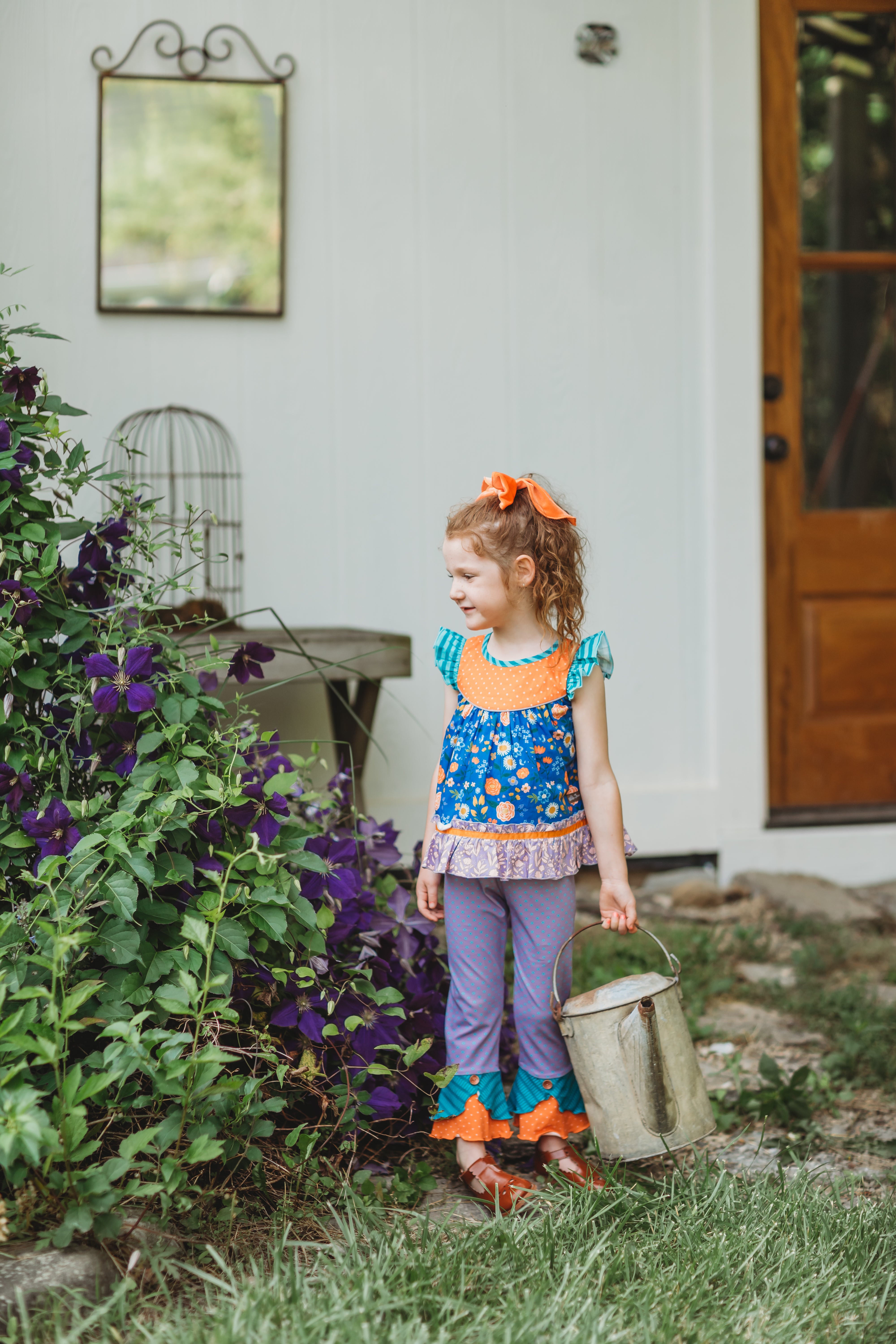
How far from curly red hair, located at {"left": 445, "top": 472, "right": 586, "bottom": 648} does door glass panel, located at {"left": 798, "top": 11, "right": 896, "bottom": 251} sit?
2263 mm

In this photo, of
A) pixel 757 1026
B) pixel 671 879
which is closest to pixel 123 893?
pixel 757 1026

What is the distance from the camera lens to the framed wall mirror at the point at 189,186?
308cm

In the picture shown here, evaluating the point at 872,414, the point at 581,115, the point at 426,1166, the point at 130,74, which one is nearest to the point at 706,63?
the point at 581,115

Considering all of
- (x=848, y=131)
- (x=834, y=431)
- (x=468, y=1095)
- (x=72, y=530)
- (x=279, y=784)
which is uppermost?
(x=848, y=131)

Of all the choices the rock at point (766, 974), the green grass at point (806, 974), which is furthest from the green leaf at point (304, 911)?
the rock at point (766, 974)

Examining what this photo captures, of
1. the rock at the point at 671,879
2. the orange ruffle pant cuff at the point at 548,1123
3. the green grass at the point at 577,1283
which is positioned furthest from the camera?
the rock at the point at 671,879

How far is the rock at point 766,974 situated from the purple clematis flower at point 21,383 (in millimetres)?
1975

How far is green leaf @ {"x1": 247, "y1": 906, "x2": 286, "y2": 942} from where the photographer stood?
159cm

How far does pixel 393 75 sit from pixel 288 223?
19.2 inches

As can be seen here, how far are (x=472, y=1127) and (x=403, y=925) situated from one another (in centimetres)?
32

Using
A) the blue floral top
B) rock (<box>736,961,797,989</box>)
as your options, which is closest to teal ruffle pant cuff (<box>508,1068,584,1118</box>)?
the blue floral top

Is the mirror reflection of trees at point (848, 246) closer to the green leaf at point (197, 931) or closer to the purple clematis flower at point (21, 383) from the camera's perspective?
the purple clematis flower at point (21, 383)

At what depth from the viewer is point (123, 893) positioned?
1.51m

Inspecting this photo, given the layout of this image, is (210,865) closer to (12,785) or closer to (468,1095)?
(12,785)
